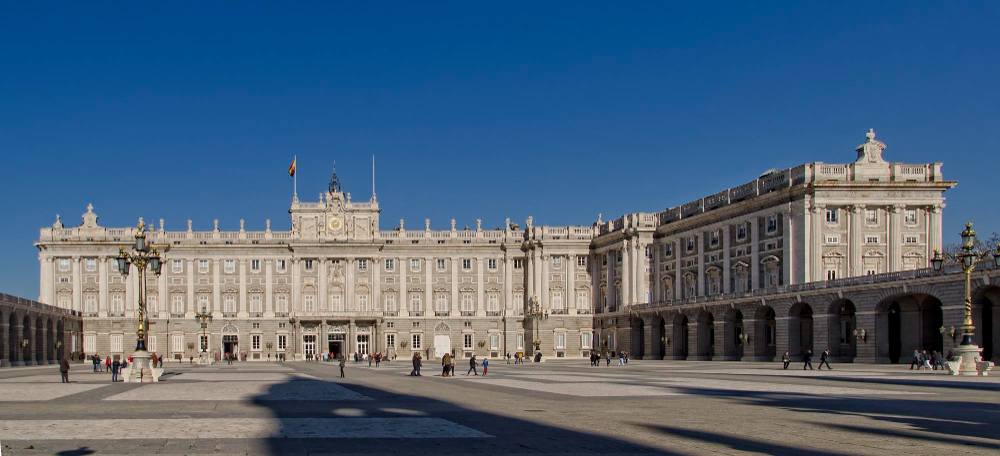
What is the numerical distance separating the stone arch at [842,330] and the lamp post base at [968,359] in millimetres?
19010

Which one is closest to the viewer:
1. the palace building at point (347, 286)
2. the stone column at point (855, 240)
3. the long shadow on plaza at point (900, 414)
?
the long shadow on plaza at point (900, 414)

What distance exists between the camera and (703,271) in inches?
3529

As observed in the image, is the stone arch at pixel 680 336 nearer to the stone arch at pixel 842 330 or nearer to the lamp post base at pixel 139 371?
the stone arch at pixel 842 330

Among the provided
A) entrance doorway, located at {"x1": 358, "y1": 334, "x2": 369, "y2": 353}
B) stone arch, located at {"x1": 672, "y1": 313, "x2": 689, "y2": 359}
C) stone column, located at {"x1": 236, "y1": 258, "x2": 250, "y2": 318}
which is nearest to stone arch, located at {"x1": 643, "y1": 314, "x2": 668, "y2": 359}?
stone arch, located at {"x1": 672, "y1": 313, "x2": 689, "y2": 359}

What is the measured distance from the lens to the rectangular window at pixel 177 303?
112 m

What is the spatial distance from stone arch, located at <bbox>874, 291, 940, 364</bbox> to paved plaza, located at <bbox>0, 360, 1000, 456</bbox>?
28.4 metres

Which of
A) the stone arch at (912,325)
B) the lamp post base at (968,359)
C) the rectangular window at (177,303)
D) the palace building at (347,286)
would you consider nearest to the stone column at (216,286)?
the palace building at (347,286)

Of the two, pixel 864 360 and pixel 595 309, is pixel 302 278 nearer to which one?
pixel 595 309

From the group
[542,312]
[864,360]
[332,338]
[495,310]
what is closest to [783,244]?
[864,360]

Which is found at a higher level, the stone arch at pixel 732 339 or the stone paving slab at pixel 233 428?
the stone paving slab at pixel 233 428

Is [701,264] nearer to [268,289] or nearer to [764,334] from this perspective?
[764,334]

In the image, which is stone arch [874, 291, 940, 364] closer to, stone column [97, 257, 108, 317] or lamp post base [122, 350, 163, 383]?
lamp post base [122, 350, 163, 383]

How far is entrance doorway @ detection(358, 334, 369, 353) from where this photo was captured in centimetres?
11344

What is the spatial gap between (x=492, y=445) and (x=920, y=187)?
207 ft
